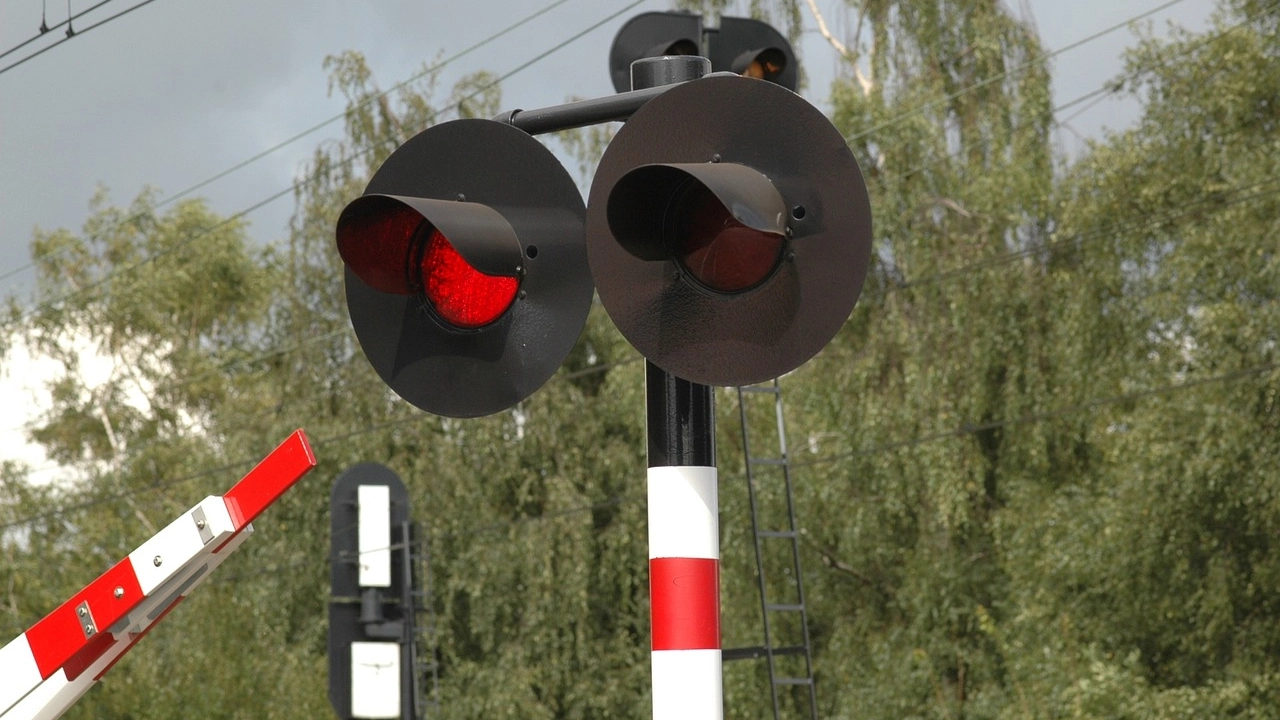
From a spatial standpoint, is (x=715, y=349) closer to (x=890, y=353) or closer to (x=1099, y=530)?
(x=1099, y=530)

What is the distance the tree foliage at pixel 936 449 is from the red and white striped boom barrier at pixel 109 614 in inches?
481

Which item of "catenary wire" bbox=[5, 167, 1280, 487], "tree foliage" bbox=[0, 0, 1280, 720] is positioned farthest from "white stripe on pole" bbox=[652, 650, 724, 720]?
"catenary wire" bbox=[5, 167, 1280, 487]

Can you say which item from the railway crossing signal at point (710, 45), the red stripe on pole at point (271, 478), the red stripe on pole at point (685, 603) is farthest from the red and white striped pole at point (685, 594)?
the railway crossing signal at point (710, 45)

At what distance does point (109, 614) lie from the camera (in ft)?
14.2

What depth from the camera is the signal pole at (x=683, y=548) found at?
107 inches

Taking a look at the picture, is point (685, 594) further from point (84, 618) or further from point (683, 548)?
point (84, 618)

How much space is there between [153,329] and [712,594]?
35612 millimetres

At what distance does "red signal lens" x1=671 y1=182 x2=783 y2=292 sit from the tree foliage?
13.2 metres

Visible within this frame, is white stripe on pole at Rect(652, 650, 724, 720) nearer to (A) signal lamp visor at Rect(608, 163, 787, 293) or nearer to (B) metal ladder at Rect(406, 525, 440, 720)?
(A) signal lamp visor at Rect(608, 163, 787, 293)

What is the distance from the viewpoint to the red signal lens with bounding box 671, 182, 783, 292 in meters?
2.59

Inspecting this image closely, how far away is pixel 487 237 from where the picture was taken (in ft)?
9.16

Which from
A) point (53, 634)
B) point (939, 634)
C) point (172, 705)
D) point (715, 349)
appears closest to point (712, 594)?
point (715, 349)

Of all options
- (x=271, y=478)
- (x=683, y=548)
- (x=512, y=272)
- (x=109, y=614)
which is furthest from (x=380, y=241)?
(x=109, y=614)

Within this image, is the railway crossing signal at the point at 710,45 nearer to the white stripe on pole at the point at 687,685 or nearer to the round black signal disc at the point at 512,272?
the round black signal disc at the point at 512,272
